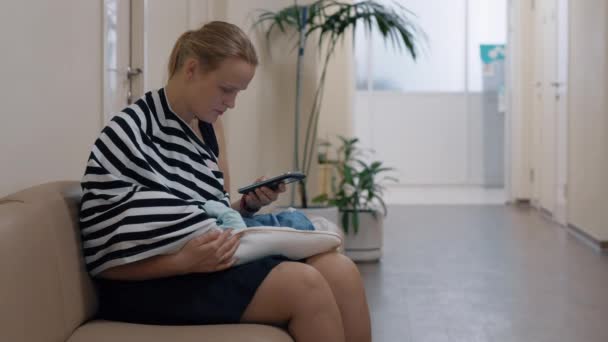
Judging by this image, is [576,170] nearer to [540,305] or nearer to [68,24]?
[540,305]

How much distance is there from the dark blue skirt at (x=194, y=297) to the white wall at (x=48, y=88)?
46 centimetres

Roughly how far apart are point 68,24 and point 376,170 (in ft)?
9.41

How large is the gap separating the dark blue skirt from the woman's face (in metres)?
0.41

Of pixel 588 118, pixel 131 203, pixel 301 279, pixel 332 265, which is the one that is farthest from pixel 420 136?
pixel 131 203

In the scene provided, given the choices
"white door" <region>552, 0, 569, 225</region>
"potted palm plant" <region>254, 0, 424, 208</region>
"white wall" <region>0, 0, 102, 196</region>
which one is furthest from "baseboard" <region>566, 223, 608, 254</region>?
"white wall" <region>0, 0, 102, 196</region>

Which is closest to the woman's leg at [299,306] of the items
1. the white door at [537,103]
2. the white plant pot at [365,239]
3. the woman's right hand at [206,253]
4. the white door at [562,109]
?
the woman's right hand at [206,253]

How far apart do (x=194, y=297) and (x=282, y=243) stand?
0.24 m

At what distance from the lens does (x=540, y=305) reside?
143 inches

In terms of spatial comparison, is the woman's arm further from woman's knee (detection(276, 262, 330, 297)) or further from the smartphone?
the smartphone

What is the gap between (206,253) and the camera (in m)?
1.67

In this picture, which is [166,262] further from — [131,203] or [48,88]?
[48,88]

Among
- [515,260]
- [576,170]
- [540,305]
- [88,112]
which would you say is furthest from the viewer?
[576,170]

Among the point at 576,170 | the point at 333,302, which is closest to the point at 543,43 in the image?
the point at 576,170

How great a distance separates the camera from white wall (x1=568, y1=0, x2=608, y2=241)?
5.27 meters
